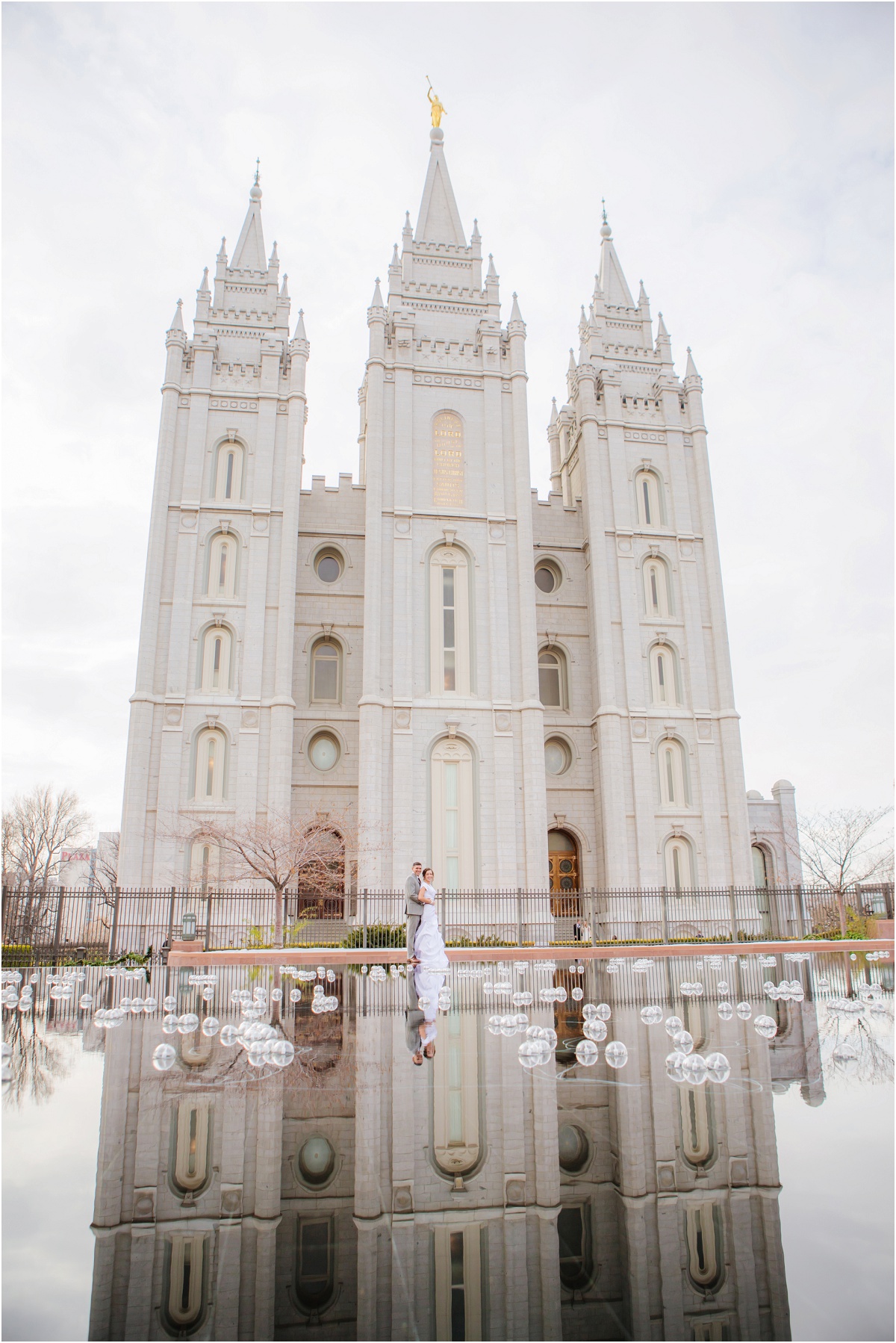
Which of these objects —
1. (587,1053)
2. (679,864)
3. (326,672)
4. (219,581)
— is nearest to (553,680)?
(679,864)

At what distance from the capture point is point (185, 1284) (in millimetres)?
2652

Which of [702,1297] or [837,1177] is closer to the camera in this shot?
[702,1297]

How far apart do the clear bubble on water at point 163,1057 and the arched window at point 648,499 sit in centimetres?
2728

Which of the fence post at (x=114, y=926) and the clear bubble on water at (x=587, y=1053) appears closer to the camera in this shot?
the clear bubble on water at (x=587, y=1053)

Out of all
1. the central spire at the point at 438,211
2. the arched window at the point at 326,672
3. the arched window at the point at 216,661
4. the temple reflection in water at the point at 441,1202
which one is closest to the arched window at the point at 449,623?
the arched window at the point at 326,672

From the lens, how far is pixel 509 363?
97.9ft

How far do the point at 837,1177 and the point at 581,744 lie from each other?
1045 inches

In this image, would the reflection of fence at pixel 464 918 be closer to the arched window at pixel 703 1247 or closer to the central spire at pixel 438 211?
the arched window at pixel 703 1247

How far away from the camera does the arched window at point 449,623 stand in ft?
87.1

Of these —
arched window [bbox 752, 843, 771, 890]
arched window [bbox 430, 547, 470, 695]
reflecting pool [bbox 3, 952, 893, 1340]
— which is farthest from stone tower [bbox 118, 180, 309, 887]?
arched window [bbox 752, 843, 771, 890]

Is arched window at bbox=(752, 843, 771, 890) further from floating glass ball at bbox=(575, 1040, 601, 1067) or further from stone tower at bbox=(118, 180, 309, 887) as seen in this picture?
floating glass ball at bbox=(575, 1040, 601, 1067)

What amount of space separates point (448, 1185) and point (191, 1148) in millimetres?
1338

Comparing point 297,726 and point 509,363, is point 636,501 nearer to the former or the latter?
point 509,363

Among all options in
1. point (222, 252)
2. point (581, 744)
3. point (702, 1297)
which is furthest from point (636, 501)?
point (702, 1297)
